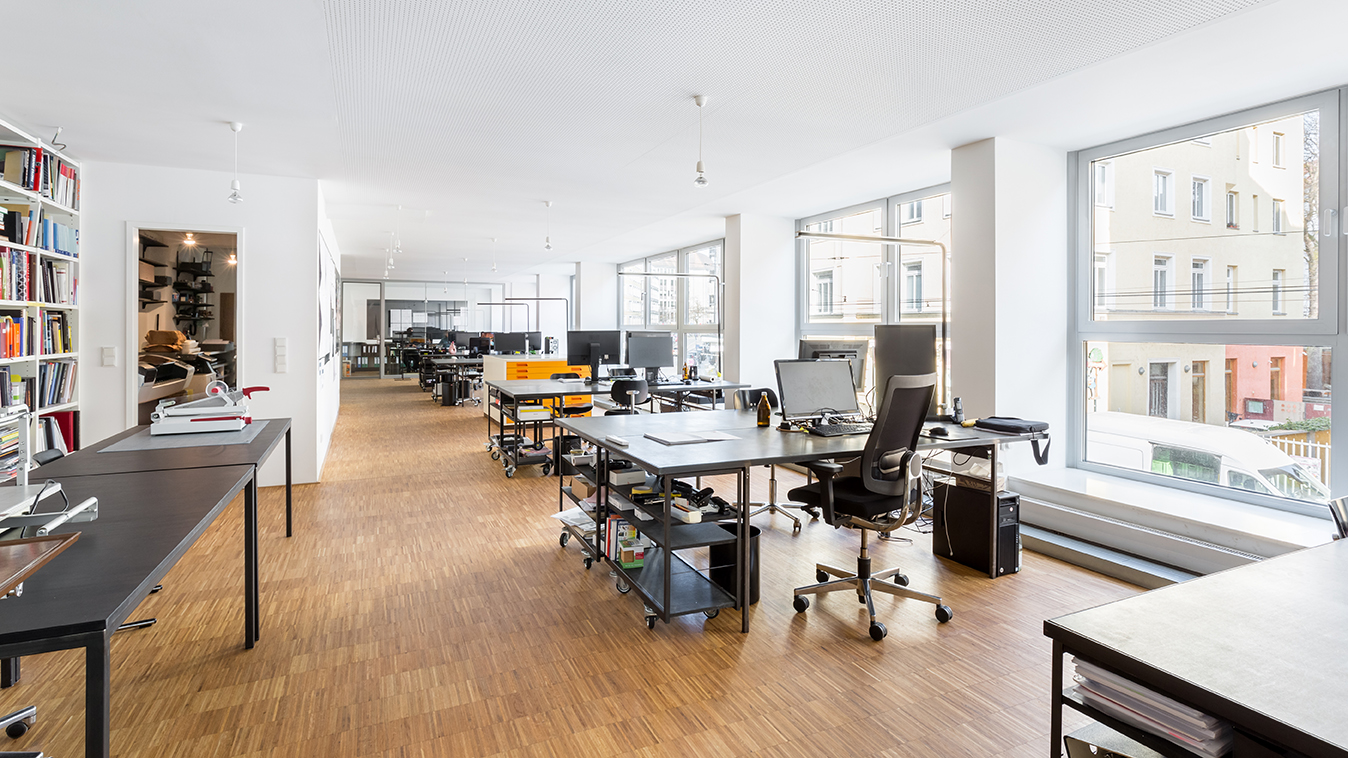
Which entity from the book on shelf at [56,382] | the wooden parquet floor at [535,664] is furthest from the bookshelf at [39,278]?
the wooden parquet floor at [535,664]

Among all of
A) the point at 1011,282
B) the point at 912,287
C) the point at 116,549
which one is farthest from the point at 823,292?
the point at 116,549

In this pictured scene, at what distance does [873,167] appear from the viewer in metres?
5.71

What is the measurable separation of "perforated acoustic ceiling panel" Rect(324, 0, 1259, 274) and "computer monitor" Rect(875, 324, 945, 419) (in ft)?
4.38

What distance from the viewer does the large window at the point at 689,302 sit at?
35.0 ft

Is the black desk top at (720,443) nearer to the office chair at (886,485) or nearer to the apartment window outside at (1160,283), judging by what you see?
the office chair at (886,485)

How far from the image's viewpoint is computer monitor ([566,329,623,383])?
7.65 m

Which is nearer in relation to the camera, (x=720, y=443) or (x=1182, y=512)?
(x=720, y=443)

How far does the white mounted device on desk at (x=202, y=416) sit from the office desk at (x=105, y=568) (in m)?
0.94

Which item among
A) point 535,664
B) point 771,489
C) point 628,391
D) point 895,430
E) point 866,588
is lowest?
point 535,664

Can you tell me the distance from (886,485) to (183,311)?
249 inches

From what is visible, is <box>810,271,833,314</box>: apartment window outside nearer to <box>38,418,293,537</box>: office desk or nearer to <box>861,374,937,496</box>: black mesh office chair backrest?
<box>861,374,937,496</box>: black mesh office chair backrest

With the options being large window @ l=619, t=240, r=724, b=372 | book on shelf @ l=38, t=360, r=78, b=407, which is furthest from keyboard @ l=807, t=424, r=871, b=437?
large window @ l=619, t=240, r=724, b=372

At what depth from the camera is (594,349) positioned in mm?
7641

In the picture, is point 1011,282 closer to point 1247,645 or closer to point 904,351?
point 904,351
